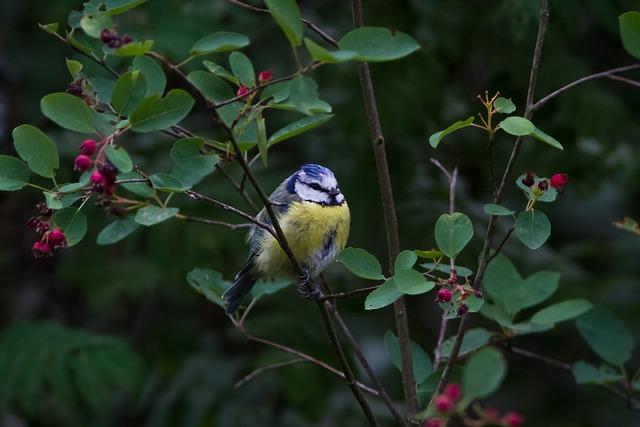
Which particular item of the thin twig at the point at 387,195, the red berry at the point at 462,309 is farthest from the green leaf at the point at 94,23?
the red berry at the point at 462,309

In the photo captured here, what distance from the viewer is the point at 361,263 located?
206cm

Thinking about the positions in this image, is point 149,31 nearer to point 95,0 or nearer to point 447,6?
point 447,6

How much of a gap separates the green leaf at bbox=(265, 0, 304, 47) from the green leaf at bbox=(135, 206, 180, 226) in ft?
1.50

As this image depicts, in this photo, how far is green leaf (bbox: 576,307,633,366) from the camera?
8.56ft

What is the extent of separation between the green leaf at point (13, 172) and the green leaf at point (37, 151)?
43 millimetres

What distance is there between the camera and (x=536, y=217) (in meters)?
1.97

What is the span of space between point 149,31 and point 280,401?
1.79 m

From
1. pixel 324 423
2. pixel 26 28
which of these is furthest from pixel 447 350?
pixel 26 28

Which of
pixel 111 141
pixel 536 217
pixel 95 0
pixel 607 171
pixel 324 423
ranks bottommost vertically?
pixel 324 423

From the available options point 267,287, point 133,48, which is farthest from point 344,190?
point 133,48

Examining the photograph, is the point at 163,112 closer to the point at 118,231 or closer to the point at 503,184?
the point at 118,231

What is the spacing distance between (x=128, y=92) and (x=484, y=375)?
87 centimetres

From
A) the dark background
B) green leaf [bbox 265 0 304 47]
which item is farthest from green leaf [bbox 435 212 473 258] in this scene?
the dark background

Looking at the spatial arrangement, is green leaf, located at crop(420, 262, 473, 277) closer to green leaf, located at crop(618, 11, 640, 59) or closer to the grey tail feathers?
green leaf, located at crop(618, 11, 640, 59)
